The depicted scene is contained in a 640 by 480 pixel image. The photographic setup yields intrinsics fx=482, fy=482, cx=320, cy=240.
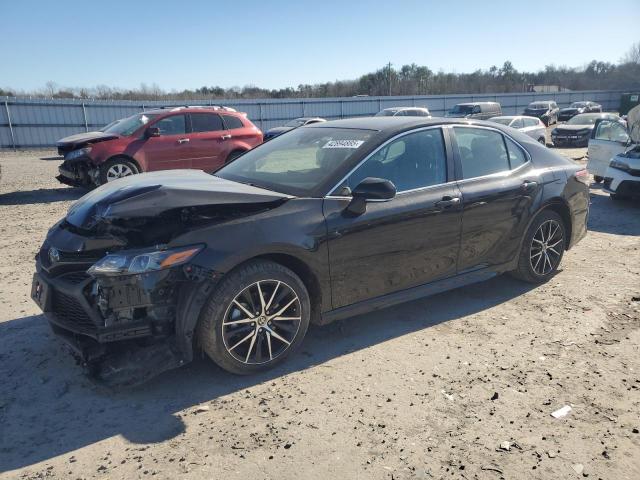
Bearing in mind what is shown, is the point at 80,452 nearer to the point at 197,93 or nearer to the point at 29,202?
the point at 29,202

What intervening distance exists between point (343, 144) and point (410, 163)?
0.60 m

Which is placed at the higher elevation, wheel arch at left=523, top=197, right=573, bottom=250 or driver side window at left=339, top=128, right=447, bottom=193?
driver side window at left=339, top=128, right=447, bottom=193

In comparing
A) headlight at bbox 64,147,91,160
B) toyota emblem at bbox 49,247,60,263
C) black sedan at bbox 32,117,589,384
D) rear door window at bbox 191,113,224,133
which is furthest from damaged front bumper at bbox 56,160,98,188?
toyota emblem at bbox 49,247,60,263

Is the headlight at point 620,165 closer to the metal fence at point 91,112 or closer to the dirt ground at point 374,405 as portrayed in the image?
the dirt ground at point 374,405

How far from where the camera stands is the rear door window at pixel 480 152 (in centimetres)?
441

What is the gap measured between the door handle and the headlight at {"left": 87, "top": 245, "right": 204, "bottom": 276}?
6.94 feet

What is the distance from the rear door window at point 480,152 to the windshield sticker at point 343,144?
1.06 meters

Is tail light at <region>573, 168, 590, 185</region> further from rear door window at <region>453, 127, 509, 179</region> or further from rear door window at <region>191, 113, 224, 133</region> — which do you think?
rear door window at <region>191, 113, 224, 133</region>

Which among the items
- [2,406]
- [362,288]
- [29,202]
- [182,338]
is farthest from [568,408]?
[29,202]

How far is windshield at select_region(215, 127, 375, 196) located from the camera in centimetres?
379

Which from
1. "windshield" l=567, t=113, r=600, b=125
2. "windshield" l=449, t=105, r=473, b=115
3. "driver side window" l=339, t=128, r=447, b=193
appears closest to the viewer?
"driver side window" l=339, t=128, r=447, b=193

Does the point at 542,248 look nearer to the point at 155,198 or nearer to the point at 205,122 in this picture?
the point at 155,198

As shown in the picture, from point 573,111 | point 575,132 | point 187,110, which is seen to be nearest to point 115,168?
point 187,110

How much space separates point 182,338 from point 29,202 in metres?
8.63
